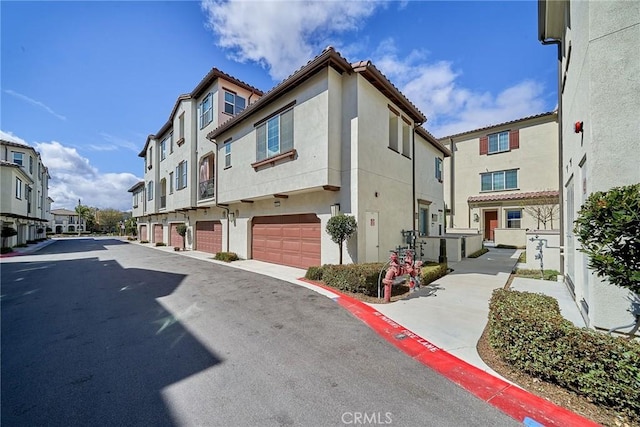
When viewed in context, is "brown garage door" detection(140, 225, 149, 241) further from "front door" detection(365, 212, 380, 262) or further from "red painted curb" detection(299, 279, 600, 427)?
"red painted curb" detection(299, 279, 600, 427)

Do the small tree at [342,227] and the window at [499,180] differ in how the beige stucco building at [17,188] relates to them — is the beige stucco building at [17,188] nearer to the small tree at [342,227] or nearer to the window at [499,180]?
the small tree at [342,227]

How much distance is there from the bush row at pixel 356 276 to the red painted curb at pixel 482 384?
1.94m

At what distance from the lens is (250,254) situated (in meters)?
13.7

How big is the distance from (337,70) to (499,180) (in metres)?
18.9

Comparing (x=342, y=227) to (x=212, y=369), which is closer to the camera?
(x=212, y=369)

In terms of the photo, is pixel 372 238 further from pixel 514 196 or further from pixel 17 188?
pixel 17 188

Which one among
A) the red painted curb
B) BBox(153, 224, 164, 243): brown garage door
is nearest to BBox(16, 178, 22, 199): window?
BBox(153, 224, 164, 243): brown garage door

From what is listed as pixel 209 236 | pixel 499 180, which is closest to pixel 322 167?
pixel 209 236

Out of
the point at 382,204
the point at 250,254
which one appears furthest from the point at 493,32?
Result: the point at 250,254

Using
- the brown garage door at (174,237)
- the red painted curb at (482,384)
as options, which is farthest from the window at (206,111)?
the red painted curb at (482,384)

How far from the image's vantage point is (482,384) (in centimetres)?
315

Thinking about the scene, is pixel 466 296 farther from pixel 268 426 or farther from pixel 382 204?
pixel 268 426

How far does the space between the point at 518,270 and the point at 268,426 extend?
1075 cm

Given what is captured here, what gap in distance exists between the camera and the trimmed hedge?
250cm
